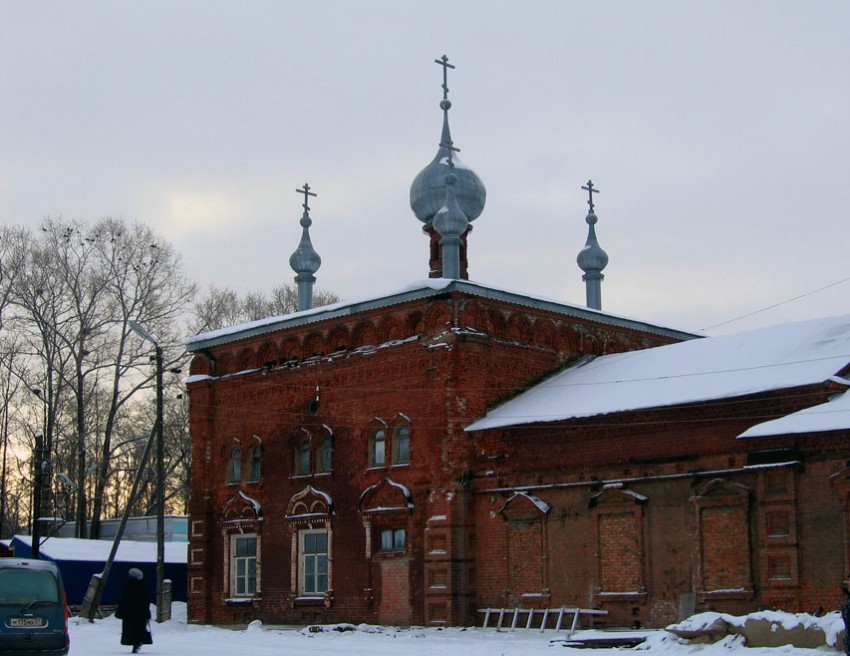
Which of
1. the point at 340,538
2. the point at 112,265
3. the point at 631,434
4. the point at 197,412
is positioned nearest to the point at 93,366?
the point at 112,265

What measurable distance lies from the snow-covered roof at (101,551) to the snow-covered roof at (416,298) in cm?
752

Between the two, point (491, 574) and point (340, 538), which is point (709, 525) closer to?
point (491, 574)

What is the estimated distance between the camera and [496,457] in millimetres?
24891

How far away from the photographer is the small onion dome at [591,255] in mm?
32281

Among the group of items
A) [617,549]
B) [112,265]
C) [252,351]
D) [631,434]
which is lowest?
[617,549]

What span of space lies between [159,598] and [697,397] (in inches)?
555

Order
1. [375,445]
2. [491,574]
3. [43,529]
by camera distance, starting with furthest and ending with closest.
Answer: [43,529] < [375,445] < [491,574]

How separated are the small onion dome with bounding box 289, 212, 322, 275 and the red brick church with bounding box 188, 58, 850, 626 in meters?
0.08

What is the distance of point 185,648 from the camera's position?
69.3 feet

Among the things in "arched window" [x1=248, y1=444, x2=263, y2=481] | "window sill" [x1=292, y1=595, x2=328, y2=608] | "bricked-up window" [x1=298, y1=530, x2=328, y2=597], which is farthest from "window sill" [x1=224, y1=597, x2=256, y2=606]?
"arched window" [x1=248, y1=444, x2=263, y2=481]

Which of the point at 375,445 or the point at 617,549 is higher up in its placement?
the point at 375,445

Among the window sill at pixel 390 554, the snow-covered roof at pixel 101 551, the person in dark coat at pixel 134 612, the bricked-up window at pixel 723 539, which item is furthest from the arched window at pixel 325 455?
the snow-covered roof at pixel 101 551

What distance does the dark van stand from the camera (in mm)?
16984

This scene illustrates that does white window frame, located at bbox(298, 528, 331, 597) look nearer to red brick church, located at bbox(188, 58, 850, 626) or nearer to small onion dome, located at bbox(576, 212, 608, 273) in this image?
red brick church, located at bbox(188, 58, 850, 626)
